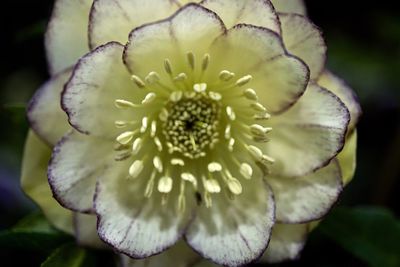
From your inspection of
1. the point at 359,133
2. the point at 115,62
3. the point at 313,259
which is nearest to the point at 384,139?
the point at 359,133

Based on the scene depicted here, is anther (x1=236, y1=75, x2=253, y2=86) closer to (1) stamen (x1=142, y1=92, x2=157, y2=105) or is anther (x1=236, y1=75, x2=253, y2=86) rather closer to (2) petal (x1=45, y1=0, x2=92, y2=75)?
(1) stamen (x1=142, y1=92, x2=157, y2=105)

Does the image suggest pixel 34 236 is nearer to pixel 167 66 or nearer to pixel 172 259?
pixel 172 259

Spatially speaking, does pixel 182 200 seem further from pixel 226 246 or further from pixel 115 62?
pixel 115 62

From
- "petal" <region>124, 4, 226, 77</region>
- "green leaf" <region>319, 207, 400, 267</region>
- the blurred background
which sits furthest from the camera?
the blurred background

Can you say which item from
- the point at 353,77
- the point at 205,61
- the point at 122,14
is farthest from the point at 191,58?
the point at 353,77

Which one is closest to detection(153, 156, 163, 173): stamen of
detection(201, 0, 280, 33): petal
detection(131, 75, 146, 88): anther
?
A: detection(131, 75, 146, 88): anther

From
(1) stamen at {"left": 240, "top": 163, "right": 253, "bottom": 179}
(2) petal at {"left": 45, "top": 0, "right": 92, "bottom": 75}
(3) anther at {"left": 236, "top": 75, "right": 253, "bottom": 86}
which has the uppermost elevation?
(2) petal at {"left": 45, "top": 0, "right": 92, "bottom": 75}

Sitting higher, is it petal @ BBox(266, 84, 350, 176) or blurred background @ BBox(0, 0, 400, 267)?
petal @ BBox(266, 84, 350, 176)
